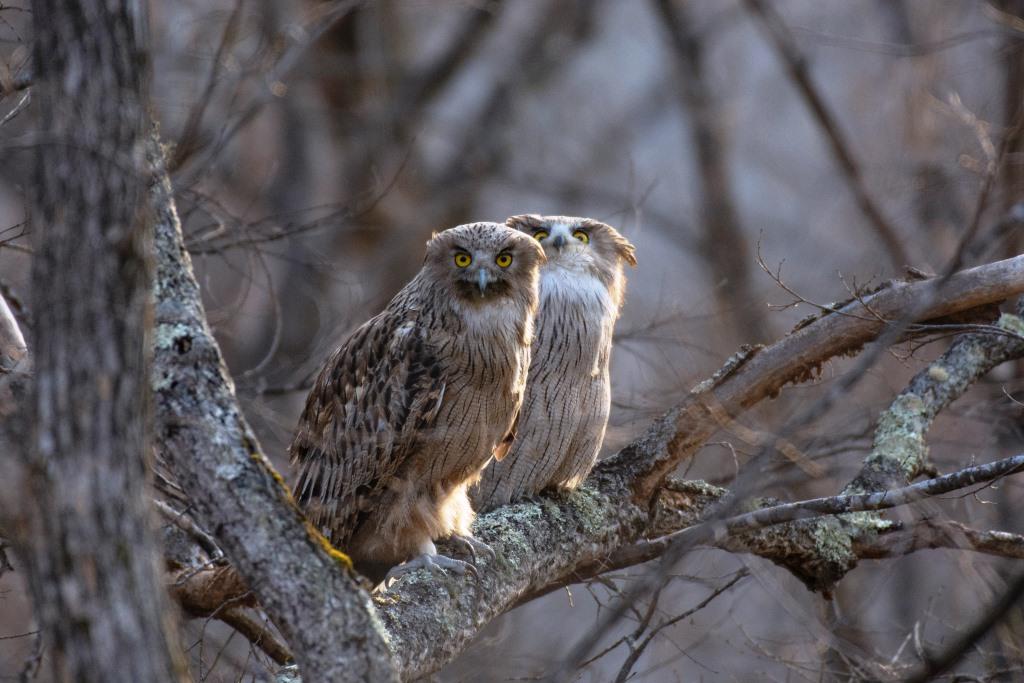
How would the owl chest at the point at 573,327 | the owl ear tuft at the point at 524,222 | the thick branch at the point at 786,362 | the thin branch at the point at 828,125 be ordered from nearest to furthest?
the thick branch at the point at 786,362, the owl chest at the point at 573,327, the owl ear tuft at the point at 524,222, the thin branch at the point at 828,125

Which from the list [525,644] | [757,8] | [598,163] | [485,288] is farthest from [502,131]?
[485,288]

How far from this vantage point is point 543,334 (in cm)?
431

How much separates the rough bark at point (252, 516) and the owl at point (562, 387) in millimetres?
1998

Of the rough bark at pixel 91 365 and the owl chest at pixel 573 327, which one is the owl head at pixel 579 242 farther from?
the rough bark at pixel 91 365

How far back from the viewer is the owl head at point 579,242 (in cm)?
453

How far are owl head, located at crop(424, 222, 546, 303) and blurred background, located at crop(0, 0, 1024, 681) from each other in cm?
59

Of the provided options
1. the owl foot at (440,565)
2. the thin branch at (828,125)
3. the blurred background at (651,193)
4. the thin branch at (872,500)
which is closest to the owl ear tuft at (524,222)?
the blurred background at (651,193)

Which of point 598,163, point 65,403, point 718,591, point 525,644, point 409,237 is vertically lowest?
point 525,644

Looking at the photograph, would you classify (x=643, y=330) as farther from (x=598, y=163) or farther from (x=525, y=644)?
(x=598, y=163)

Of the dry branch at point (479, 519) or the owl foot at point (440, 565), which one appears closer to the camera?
the dry branch at point (479, 519)

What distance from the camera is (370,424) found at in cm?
368

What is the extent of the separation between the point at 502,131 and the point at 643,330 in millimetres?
7690

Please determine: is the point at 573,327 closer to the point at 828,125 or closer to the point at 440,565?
the point at 440,565

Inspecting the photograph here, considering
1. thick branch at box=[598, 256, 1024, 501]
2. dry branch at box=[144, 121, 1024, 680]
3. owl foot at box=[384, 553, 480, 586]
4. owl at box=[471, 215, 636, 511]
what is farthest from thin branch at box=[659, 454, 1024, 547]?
owl at box=[471, 215, 636, 511]
